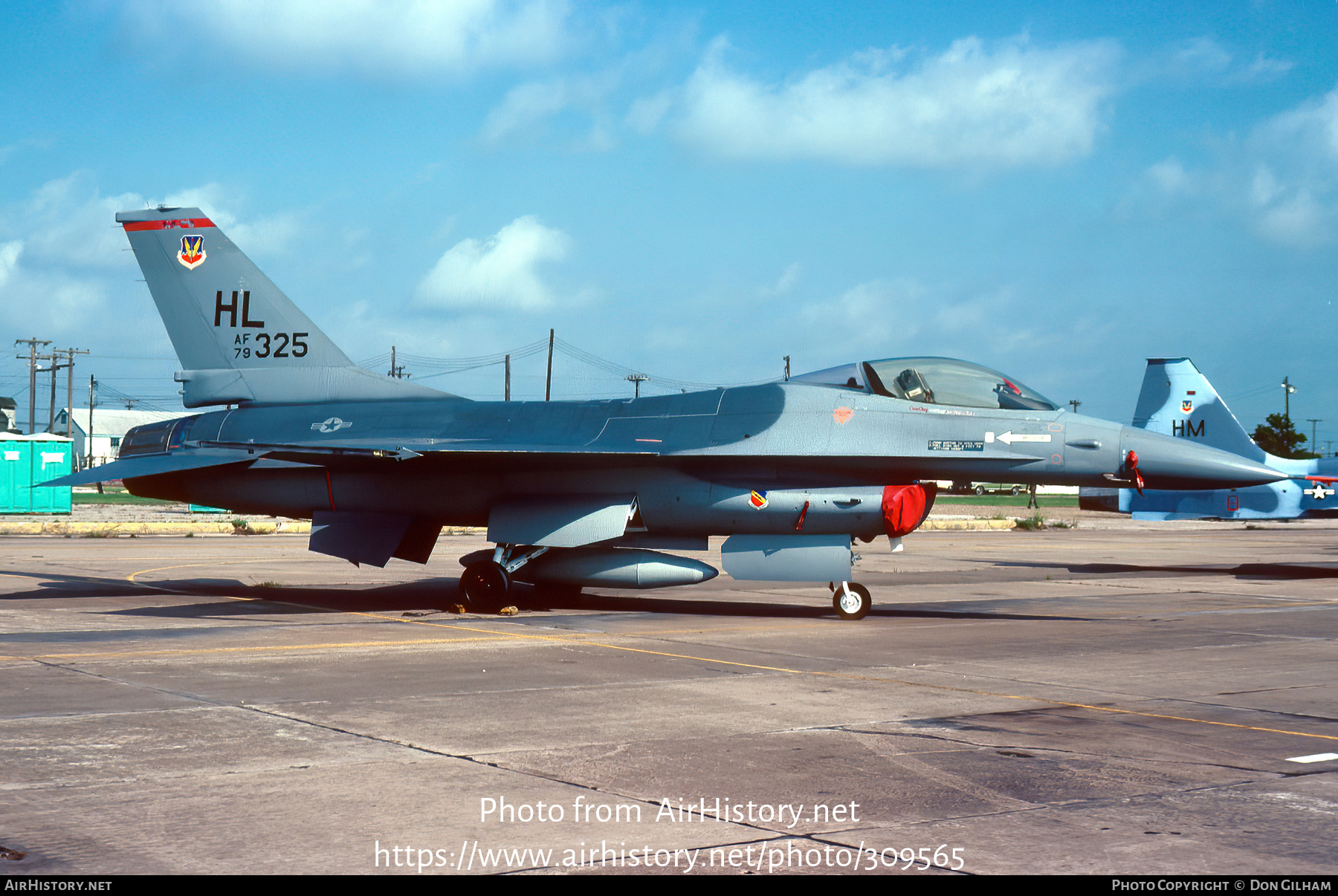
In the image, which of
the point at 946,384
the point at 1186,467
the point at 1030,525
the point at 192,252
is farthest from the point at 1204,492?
the point at 1030,525

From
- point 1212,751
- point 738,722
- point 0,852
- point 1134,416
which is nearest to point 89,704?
point 0,852

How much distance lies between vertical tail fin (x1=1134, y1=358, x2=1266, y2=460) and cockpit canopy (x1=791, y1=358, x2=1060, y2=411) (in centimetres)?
1198

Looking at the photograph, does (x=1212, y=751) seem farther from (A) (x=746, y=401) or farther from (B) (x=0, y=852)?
(A) (x=746, y=401)

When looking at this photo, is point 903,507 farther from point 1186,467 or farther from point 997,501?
point 997,501

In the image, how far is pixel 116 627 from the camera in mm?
12383

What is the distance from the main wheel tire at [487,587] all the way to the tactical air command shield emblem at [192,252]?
6149mm

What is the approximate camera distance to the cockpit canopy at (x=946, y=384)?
13.8m

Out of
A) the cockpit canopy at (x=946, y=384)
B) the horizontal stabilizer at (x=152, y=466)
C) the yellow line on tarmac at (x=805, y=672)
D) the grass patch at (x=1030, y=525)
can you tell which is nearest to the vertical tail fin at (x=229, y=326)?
the horizontal stabilizer at (x=152, y=466)

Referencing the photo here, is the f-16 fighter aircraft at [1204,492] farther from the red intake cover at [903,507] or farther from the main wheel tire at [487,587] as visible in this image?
the main wheel tire at [487,587]

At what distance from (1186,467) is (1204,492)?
10067mm

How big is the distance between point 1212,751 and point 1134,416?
19.9 metres

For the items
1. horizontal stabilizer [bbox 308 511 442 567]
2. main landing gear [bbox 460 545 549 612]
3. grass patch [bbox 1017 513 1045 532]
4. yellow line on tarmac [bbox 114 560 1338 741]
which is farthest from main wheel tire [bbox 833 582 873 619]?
grass patch [bbox 1017 513 1045 532]

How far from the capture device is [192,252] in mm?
16422

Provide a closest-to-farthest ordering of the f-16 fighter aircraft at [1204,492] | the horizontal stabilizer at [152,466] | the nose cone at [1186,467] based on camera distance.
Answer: the nose cone at [1186,467]
the horizontal stabilizer at [152,466]
the f-16 fighter aircraft at [1204,492]
